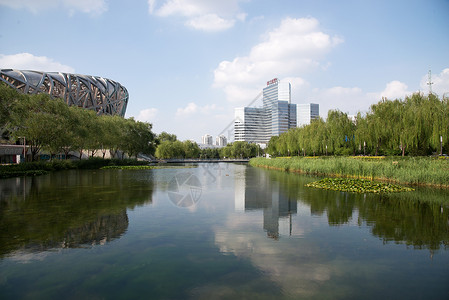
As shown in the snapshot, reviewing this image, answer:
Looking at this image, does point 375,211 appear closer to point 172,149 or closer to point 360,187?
point 360,187

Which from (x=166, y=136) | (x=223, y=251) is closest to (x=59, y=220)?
(x=223, y=251)

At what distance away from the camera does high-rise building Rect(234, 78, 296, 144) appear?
18312cm

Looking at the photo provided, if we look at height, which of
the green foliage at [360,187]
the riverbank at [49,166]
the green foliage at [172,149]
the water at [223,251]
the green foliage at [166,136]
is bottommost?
the water at [223,251]

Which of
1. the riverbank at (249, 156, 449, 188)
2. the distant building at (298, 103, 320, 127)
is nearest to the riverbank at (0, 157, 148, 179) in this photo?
the riverbank at (249, 156, 449, 188)

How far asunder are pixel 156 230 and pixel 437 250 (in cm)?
795

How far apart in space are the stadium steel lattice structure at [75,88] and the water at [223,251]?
6102 cm

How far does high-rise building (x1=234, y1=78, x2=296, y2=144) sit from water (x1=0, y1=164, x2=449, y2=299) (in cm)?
16822

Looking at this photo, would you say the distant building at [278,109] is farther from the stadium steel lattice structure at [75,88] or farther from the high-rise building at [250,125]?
the stadium steel lattice structure at [75,88]

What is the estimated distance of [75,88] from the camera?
74062mm

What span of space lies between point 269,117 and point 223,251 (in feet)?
614

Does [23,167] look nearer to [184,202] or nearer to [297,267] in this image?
[184,202]

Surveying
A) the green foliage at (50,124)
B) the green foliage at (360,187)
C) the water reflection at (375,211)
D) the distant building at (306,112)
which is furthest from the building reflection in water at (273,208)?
the distant building at (306,112)

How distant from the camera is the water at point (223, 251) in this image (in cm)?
549

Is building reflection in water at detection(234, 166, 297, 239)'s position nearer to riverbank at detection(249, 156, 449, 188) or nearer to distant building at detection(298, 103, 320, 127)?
riverbank at detection(249, 156, 449, 188)
